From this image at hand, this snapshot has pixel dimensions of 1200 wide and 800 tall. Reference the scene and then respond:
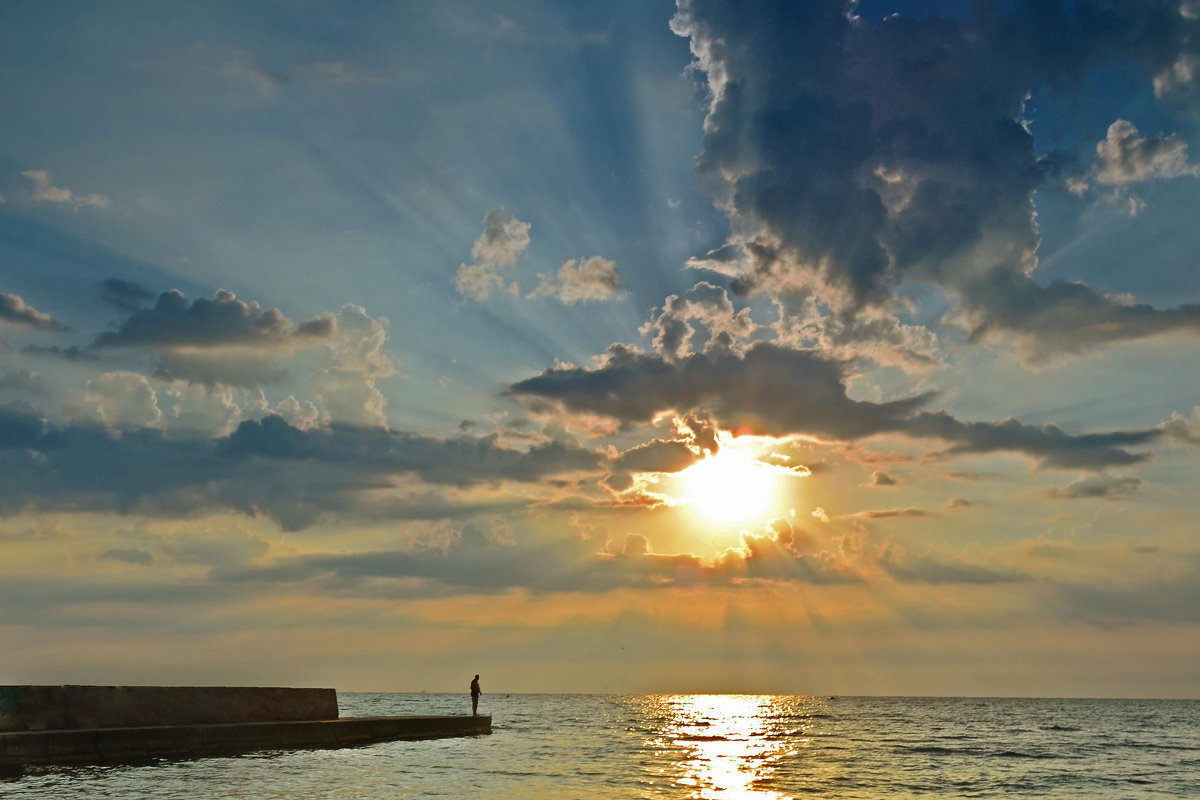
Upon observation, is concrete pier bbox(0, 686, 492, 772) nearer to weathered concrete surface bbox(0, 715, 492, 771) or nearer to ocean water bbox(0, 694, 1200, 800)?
weathered concrete surface bbox(0, 715, 492, 771)

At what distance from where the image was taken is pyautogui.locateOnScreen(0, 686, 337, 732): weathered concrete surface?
1270 inches

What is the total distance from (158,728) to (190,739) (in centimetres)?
153

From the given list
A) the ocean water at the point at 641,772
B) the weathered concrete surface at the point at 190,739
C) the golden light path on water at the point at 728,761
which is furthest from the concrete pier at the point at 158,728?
the golden light path on water at the point at 728,761

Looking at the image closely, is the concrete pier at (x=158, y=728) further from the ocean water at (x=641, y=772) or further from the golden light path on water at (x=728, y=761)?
the golden light path on water at (x=728, y=761)

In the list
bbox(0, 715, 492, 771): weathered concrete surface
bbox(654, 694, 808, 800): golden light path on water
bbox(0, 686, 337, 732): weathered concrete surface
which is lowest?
bbox(654, 694, 808, 800): golden light path on water

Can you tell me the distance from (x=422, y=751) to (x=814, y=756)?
79.7 feet

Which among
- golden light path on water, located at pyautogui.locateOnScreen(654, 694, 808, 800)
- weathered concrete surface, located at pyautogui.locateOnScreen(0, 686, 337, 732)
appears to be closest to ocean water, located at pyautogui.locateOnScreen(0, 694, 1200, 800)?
golden light path on water, located at pyautogui.locateOnScreen(654, 694, 808, 800)

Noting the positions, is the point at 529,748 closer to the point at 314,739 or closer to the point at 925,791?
the point at 314,739

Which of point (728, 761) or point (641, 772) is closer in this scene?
point (641, 772)

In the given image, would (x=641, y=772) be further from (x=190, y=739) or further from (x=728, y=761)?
(x=190, y=739)

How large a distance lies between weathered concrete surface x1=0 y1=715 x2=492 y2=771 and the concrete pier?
3 cm

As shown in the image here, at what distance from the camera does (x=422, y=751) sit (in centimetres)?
4241

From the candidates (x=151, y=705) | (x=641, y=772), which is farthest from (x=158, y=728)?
(x=641, y=772)

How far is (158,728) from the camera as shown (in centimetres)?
3466
